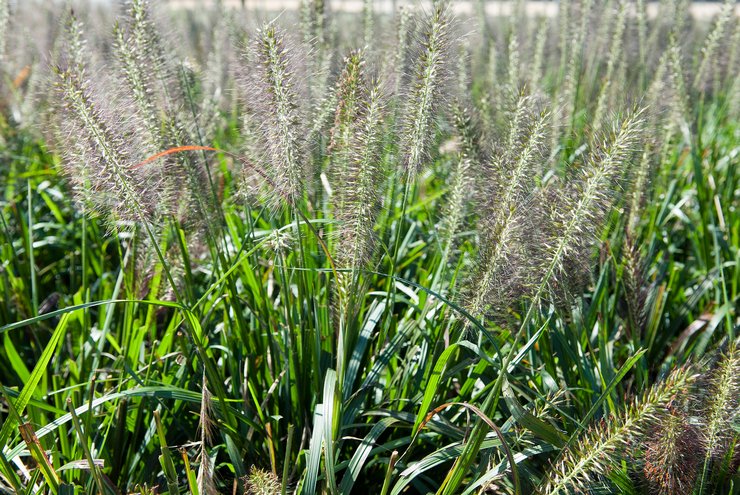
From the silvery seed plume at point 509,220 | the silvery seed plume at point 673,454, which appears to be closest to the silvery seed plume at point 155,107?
the silvery seed plume at point 509,220

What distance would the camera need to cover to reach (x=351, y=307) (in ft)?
7.84

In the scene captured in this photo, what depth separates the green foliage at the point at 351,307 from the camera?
220 cm

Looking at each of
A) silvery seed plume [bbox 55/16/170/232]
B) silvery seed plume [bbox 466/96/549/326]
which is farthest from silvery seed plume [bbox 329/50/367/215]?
silvery seed plume [bbox 55/16/170/232]

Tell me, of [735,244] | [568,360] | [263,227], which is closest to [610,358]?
[568,360]

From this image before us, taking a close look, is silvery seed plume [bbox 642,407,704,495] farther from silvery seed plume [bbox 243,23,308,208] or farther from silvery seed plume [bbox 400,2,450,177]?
silvery seed plume [bbox 243,23,308,208]

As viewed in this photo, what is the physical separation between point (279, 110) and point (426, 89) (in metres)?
0.48

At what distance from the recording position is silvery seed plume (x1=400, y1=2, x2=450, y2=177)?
7.50ft

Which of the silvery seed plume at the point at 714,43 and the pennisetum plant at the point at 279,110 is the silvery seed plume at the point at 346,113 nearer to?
the pennisetum plant at the point at 279,110

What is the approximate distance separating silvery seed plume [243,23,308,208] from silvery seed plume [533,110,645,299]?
0.85m

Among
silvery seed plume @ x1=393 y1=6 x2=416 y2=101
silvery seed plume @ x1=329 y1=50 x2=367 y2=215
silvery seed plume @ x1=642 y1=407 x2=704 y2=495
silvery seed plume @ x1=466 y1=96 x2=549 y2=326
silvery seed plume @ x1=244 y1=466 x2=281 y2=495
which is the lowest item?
silvery seed plume @ x1=642 y1=407 x2=704 y2=495

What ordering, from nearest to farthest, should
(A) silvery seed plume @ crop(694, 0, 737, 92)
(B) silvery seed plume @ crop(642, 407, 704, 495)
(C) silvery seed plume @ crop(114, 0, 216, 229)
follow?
(B) silvery seed plume @ crop(642, 407, 704, 495), (C) silvery seed plume @ crop(114, 0, 216, 229), (A) silvery seed plume @ crop(694, 0, 737, 92)

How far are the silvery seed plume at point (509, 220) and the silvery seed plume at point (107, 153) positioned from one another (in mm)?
1111

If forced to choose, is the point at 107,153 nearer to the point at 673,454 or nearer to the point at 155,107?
the point at 155,107

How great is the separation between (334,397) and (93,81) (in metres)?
1.43
